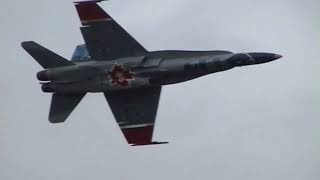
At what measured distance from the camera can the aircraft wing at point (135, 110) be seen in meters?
68.8

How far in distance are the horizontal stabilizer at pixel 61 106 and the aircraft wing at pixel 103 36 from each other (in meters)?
3.27

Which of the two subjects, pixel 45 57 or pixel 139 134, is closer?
pixel 139 134

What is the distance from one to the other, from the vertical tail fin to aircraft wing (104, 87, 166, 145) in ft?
11.8

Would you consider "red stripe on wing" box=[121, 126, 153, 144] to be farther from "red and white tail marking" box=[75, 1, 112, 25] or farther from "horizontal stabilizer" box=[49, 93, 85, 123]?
"red and white tail marking" box=[75, 1, 112, 25]

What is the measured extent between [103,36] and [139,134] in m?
6.80

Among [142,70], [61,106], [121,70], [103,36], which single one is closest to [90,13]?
[103,36]

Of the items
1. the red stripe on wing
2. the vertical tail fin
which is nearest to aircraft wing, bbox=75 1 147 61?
the vertical tail fin

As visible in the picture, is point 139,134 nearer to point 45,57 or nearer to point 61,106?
point 61,106

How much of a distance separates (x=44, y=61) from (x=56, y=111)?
134 inches

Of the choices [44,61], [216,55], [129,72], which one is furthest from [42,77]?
[216,55]

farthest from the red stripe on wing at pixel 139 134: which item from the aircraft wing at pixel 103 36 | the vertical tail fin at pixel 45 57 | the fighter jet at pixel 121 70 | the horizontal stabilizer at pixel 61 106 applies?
the vertical tail fin at pixel 45 57

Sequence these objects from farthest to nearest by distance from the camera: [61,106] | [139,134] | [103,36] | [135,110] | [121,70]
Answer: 1. [61,106]
2. [135,110]
3. [103,36]
4. [139,134]
5. [121,70]

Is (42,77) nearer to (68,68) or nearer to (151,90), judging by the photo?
(68,68)

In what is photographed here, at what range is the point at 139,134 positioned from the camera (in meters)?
68.9
